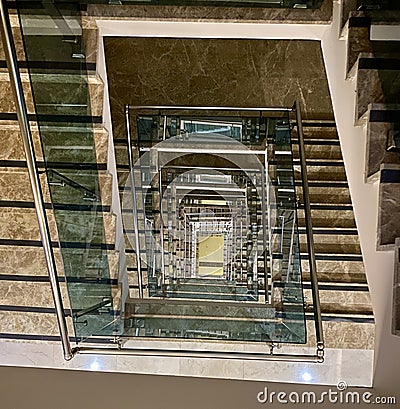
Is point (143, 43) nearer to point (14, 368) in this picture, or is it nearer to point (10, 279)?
point (10, 279)

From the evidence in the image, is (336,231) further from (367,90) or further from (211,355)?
(367,90)

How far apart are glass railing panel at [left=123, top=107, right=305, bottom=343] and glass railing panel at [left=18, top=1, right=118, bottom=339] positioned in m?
0.55

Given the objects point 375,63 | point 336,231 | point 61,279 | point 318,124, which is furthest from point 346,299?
point 61,279

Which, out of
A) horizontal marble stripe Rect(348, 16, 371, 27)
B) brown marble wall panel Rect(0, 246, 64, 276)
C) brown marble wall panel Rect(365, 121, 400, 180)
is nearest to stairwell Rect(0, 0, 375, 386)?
brown marble wall panel Rect(0, 246, 64, 276)

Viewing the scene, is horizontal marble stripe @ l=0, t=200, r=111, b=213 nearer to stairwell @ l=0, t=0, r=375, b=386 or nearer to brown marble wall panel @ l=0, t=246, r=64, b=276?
stairwell @ l=0, t=0, r=375, b=386

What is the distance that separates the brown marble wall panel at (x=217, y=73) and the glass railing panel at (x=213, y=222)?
10.1 inches

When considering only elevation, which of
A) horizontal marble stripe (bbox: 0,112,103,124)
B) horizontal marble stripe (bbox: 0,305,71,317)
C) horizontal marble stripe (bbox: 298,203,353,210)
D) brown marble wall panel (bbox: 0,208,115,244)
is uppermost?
horizontal marble stripe (bbox: 0,112,103,124)

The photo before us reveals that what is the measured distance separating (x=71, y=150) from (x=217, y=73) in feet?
6.92

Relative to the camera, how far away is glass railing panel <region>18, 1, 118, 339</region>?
270 centimetres

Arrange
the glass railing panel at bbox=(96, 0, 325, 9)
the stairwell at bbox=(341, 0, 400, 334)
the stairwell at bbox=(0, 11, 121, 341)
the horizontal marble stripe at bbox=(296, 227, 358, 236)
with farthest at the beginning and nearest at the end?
1. the horizontal marble stripe at bbox=(296, 227, 358, 236)
2. the glass railing panel at bbox=(96, 0, 325, 9)
3. the stairwell at bbox=(0, 11, 121, 341)
4. the stairwell at bbox=(341, 0, 400, 334)

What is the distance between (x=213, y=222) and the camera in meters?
5.03

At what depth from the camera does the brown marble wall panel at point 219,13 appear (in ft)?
10.5

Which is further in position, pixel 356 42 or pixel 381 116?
pixel 356 42

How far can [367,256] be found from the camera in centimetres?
304
